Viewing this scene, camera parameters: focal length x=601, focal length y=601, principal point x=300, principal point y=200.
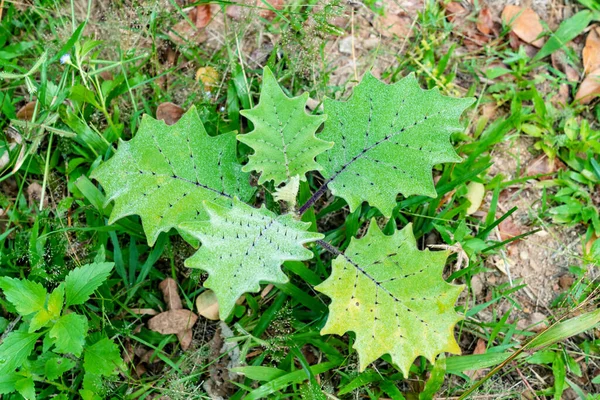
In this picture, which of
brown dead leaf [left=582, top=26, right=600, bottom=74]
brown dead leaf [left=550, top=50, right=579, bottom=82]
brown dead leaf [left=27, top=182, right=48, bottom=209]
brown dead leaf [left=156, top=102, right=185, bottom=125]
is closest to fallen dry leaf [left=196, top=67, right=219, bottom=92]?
brown dead leaf [left=156, top=102, right=185, bottom=125]

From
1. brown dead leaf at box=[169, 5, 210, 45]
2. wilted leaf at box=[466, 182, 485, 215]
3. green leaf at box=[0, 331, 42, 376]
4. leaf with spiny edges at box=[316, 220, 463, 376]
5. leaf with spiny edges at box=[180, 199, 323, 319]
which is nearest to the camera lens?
leaf with spiny edges at box=[180, 199, 323, 319]

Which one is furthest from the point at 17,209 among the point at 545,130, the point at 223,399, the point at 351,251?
the point at 545,130

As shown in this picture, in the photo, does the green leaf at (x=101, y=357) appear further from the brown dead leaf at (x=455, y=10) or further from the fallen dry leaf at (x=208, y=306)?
the brown dead leaf at (x=455, y=10)

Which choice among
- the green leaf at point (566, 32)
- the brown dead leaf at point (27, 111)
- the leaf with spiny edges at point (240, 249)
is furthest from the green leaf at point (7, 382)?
the green leaf at point (566, 32)

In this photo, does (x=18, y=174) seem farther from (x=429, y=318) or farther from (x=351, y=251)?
(x=429, y=318)

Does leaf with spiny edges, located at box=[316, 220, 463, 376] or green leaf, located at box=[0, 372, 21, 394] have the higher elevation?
leaf with spiny edges, located at box=[316, 220, 463, 376]

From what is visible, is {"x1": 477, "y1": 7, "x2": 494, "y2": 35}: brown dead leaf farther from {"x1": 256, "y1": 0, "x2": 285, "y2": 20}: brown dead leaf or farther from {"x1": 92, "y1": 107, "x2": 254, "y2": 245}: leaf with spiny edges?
{"x1": 92, "y1": 107, "x2": 254, "y2": 245}: leaf with spiny edges

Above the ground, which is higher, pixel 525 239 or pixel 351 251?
pixel 351 251
